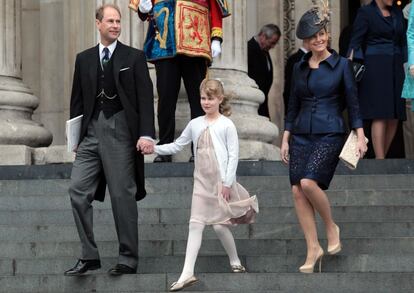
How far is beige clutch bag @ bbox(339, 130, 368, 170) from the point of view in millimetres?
11320

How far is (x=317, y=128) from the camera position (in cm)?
1160

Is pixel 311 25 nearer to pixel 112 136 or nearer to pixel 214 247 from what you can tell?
pixel 112 136

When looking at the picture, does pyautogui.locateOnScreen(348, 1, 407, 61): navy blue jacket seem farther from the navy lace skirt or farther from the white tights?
the white tights

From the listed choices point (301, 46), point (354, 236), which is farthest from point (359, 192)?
point (301, 46)

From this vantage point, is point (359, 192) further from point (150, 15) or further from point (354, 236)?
point (150, 15)

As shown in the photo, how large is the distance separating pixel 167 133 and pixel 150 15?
3.56 feet

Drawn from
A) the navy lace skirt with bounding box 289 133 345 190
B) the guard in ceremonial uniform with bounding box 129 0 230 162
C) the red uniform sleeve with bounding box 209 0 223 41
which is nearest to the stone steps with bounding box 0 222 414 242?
the navy lace skirt with bounding box 289 133 345 190

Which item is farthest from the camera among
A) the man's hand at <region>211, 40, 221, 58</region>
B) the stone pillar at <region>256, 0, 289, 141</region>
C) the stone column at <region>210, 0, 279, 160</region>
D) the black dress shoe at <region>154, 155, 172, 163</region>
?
the stone pillar at <region>256, 0, 289, 141</region>

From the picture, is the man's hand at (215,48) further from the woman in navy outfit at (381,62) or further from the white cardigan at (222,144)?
the white cardigan at (222,144)

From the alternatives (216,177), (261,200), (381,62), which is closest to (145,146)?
(216,177)

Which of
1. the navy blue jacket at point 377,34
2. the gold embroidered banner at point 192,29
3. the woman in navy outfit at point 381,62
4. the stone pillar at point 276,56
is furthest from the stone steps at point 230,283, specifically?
the stone pillar at point 276,56

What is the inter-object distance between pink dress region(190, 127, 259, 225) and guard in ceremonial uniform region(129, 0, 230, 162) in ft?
8.06

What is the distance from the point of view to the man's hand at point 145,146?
11344mm

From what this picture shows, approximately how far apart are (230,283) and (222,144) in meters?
1.10
